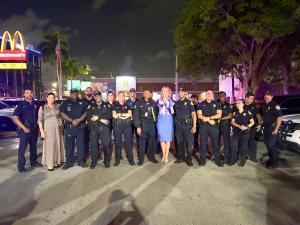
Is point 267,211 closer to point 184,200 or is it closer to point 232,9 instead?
point 184,200

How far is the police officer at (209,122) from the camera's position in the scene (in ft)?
25.8

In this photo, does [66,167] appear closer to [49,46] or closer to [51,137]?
[51,137]

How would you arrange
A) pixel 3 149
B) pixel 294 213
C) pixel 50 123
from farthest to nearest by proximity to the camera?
pixel 3 149 < pixel 50 123 < pixel 294 213

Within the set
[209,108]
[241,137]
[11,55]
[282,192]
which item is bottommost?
[282,192]

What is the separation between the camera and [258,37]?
15273mm

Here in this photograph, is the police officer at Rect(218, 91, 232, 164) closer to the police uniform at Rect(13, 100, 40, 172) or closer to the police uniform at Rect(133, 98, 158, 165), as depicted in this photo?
the police uniform at Rect(133, 98, 158, 165)

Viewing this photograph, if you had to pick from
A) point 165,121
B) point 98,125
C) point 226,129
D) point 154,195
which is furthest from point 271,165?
point 98,125

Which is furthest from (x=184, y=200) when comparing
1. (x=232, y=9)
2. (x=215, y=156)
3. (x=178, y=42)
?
(x=178, y=42)

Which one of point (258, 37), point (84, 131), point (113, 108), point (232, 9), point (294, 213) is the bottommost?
point (294, 213)

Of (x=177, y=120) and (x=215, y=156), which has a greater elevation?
(x=177, y=120)

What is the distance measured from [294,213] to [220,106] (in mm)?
3539

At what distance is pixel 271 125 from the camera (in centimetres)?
759

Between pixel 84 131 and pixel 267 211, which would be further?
pixel 84 131

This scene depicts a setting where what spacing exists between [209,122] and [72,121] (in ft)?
10.0
